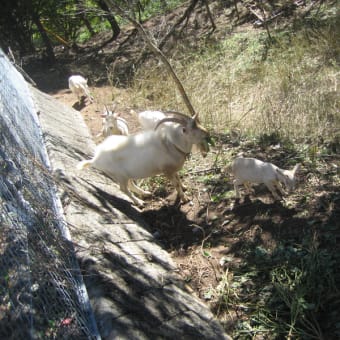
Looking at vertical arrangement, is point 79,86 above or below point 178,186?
above

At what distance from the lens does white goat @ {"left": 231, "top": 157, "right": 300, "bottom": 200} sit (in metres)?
5.17

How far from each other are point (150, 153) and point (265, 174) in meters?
1.50

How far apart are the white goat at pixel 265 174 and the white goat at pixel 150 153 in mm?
692

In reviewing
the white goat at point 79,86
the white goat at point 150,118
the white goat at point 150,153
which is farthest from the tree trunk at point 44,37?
the white goat at point 150,153

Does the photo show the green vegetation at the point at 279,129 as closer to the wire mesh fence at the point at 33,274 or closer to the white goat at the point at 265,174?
the white goat at the point at 265,174

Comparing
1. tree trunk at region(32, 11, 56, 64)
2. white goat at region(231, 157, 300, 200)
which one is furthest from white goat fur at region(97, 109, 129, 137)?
tree trunk at region(32, 11, 56, 64)

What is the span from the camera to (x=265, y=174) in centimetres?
522

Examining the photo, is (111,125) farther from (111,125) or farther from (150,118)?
(150,118)

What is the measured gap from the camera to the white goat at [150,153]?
5.89m

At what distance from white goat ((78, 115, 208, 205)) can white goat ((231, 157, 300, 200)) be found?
692mm

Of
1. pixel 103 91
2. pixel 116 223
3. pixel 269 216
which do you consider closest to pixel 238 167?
pixel 269 216

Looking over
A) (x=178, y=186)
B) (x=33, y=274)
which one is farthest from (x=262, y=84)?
(x=33, y=274)

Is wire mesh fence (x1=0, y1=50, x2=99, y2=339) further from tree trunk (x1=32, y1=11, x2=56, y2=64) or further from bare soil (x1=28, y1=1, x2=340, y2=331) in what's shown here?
tree trunk (x1=32, y1=11, x2=56, y2=64)

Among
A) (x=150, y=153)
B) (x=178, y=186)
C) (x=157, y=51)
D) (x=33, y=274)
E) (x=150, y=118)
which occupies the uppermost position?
(x=157, y=51)
